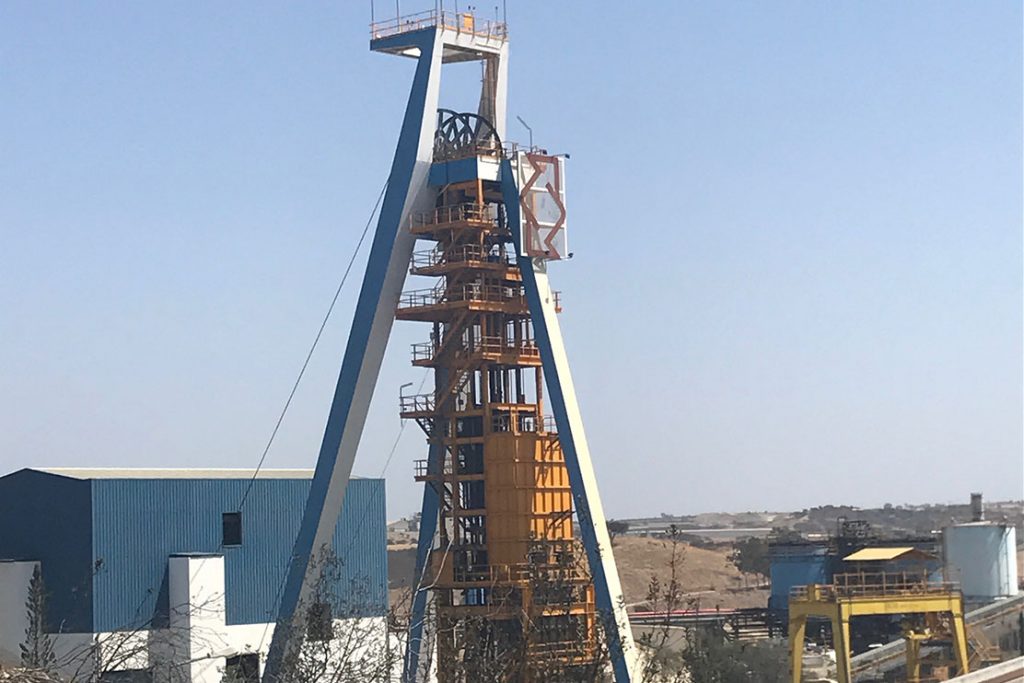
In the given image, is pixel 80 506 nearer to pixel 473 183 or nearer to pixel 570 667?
pixel 473 183

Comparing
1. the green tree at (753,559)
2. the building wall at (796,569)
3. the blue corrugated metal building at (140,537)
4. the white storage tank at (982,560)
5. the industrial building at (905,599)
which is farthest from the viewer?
the green tree at (753,559)

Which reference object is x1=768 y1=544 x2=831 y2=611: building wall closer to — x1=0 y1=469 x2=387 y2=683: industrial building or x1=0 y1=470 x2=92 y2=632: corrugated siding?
x1=0 y1=469 x2=387 y2=683: industrial building

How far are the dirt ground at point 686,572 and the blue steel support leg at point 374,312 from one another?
37.3 meters

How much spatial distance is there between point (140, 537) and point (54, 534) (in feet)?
5.54

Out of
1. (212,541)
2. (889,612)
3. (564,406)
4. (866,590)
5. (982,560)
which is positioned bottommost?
(889,612)

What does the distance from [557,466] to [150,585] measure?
8.52 m

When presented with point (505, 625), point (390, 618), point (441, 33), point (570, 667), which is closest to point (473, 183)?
point (441, 33)

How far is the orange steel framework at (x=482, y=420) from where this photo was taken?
33.0 metres

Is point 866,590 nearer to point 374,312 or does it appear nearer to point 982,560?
point 982,560

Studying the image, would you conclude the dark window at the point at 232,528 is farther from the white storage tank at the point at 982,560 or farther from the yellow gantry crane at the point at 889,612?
the white storage tank at the point at 982,560

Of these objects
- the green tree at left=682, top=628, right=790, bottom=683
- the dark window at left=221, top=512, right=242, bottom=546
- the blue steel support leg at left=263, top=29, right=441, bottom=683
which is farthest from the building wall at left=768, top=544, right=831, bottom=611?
the blue steel support leg at left=263, top=29, right=441, bottom=683

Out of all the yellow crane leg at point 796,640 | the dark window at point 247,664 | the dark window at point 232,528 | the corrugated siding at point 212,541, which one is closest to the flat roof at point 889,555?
the yellow crane leg at point 796,640

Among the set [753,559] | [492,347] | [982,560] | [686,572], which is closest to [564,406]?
[492,347]

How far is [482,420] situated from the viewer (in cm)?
3362
